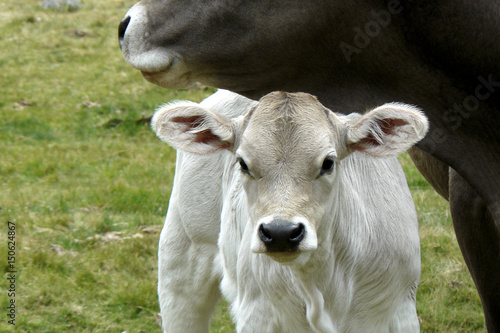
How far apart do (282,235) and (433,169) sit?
197 centimetres

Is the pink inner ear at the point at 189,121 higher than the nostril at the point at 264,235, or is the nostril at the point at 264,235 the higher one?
the pink inner ear at the point at 189,121

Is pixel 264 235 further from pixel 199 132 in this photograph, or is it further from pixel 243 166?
pixel 199 132

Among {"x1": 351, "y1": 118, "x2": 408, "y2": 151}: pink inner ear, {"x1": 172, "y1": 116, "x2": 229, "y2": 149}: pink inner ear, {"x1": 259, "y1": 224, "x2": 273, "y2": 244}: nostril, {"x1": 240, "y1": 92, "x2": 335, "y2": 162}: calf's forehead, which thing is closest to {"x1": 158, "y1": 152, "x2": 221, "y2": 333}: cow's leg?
{"x1": 172, "y1": 116, "x2": 229, "y2": 149}: pink inner ear

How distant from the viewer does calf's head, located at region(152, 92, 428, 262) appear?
3051 mm

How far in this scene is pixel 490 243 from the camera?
4.14m

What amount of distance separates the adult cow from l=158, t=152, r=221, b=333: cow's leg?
1.15 meters

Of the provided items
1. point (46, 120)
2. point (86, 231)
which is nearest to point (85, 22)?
point (46, 120)

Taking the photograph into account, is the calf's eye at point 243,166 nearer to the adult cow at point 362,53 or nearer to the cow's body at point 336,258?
the cow's body at point 336,258

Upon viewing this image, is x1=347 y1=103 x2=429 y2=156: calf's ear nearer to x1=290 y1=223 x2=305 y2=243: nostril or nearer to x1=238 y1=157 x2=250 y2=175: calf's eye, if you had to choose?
x1=238 y1=157 x2=250 y2=175: calf's eye

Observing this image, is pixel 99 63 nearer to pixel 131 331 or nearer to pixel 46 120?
pixel 46 120

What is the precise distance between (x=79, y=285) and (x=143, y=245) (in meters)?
0.64

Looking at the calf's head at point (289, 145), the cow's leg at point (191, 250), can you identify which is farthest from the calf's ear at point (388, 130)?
the cow's leg at point (191, 250)

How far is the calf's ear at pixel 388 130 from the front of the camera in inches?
127

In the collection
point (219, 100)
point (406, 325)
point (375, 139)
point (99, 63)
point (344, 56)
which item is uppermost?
point (344, 56)
